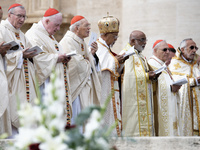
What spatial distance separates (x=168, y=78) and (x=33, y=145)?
6909mm

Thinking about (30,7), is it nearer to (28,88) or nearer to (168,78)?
(168,78)

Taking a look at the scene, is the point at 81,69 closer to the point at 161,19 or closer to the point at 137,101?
the point at 137,101

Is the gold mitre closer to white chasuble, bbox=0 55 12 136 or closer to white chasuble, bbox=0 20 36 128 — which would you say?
white chasuble, bbox=0 20 36 128

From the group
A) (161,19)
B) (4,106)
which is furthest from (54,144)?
(161,19)

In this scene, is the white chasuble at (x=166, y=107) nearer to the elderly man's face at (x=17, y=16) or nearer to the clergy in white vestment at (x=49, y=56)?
the clergy in white vestment at (x=49, y=56)

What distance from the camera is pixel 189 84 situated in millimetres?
9609

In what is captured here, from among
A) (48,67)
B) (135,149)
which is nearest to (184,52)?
(48,67)

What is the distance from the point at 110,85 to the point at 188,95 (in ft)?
7.58

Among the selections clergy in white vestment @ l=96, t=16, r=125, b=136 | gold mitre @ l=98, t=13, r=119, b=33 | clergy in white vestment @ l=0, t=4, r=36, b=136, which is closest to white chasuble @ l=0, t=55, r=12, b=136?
clergy in white vestment @ l=0, t=4, r=36, b=136

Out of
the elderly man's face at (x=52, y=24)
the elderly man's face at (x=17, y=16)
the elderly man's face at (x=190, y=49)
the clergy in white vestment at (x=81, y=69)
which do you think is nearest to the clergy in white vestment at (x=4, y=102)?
the elderly man's face at (x=17, y=16)

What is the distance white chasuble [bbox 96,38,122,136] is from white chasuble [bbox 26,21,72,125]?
0.97 meters

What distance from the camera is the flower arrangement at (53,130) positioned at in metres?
2.16

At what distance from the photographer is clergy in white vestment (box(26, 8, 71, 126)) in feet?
22.0

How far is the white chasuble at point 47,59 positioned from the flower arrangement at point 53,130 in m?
4.37
